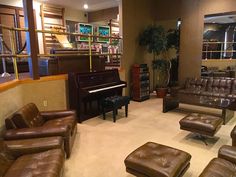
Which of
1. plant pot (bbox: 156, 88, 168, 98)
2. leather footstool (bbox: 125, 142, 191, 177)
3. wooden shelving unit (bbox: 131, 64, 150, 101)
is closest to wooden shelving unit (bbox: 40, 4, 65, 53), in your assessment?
wooden shelving unit (bbox: 131, 64, 150, 101)

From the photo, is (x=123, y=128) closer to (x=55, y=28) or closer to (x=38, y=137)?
(x=38, y=137)

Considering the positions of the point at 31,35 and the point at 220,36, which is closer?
the point at 31,35

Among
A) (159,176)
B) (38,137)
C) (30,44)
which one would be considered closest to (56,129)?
(38,137)

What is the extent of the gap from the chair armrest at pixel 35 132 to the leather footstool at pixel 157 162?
970 mm

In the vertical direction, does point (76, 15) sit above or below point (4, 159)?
above

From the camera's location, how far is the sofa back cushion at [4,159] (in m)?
1.84

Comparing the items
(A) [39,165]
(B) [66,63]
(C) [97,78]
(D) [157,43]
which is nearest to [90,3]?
(D) [157,43]

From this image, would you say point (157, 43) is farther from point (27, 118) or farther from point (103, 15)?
point (27, 118)

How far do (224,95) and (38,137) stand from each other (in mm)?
4011

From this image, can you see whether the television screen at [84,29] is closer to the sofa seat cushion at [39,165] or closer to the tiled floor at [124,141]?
the tiled floor at [124,141]

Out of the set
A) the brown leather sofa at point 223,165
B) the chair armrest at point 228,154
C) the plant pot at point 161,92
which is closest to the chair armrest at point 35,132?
the brown leather sofa at point 223,165

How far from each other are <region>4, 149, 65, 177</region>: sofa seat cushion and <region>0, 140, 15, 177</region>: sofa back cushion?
5 cm

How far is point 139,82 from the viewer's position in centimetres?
575

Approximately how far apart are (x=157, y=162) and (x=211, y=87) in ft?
12.5
